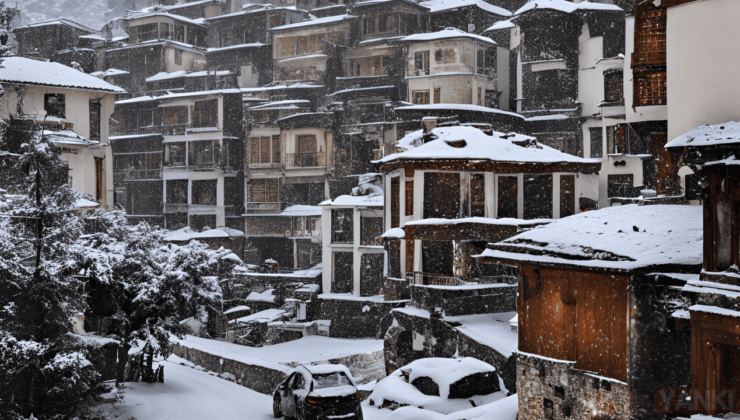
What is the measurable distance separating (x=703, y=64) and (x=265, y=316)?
31.2m

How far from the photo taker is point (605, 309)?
13711mm

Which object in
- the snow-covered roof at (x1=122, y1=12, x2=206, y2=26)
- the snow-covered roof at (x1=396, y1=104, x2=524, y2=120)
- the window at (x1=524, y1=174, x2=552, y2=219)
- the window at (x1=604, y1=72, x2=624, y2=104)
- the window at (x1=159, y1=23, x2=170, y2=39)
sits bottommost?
the window at (x1=524, y1=174, x2=552, y2=219)

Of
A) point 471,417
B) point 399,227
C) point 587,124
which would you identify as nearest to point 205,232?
point 399,227

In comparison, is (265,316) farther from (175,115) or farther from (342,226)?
(175,115)

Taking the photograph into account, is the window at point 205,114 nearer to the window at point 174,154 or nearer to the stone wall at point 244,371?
the window at point 174,154

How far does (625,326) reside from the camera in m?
13.2

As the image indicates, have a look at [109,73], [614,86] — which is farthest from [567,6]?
[109,73]

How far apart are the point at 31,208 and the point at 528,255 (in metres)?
13.5

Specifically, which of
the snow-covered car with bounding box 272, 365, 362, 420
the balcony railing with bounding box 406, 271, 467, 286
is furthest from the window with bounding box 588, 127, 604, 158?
the snow-covered car with bounding box 272, 365, 362, 420

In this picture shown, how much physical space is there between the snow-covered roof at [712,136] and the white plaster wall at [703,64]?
71.9 inches

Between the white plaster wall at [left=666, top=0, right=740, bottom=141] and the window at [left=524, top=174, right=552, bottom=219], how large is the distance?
55.0ft

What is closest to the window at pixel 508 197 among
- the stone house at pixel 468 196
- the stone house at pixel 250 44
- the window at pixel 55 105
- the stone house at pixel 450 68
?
the stone house at pixel 468 196

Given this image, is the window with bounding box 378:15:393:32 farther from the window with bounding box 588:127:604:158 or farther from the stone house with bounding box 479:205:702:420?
the stone house with bounding box 479:205:702:420

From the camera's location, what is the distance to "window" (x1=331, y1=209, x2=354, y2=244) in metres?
40.3
